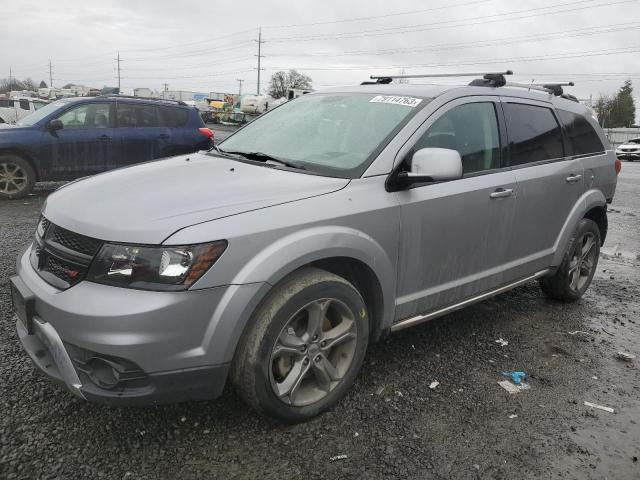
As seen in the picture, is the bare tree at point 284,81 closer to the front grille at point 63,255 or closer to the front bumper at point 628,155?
the front bumper at point 628,155

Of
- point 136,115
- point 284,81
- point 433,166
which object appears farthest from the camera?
point 284,81

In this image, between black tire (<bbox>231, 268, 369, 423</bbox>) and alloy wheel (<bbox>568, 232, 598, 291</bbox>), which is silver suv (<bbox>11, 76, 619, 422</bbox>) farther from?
alloy wheel (<bbox>568, 232, 598, 291</bbox>)

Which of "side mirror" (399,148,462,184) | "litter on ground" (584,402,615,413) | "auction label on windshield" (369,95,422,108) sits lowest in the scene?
"litter on ground" (584,402,615,413)

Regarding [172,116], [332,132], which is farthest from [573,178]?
[172,116]

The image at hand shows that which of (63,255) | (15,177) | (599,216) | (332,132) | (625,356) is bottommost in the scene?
(625,356)

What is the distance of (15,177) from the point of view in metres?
8.73

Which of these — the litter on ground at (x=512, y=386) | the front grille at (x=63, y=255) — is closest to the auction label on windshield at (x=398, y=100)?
the litter on ground at (x=512, y=386)

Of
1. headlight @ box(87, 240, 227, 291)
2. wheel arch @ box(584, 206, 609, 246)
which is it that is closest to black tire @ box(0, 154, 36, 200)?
headlight @ box(87, 240, 227, 291)

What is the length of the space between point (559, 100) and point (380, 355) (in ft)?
8.73

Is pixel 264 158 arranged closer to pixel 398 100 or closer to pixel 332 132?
pixel 332 132

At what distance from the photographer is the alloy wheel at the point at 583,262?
4641 millimetres

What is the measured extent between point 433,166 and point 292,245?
0.91 meters

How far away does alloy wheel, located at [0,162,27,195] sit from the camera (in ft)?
28.4

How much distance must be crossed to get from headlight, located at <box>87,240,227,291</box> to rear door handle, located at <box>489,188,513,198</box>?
2056 millimetres
